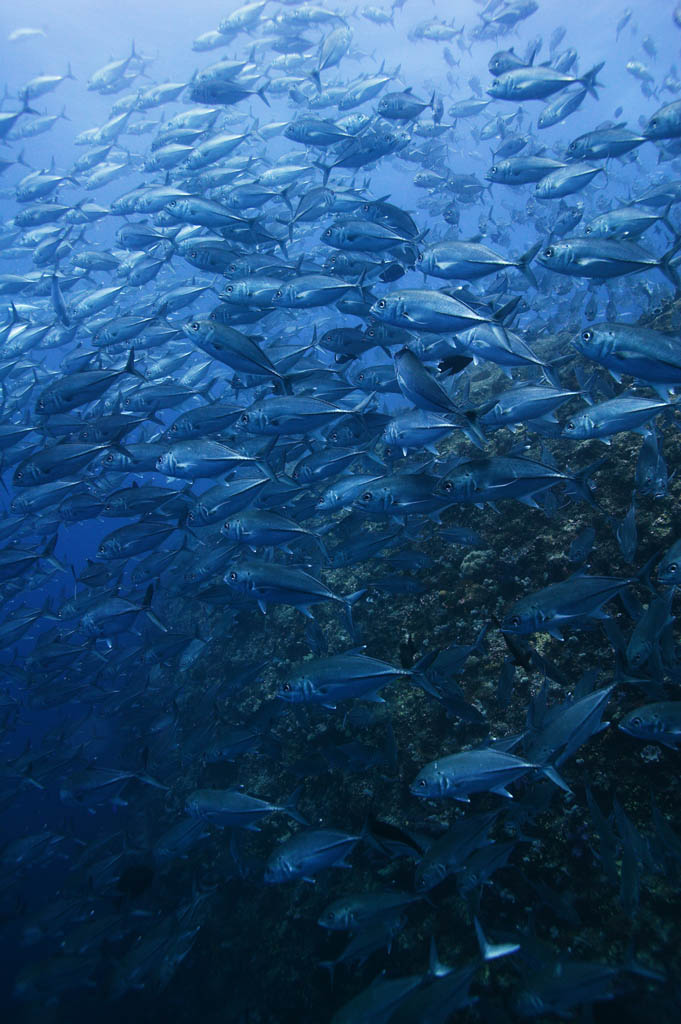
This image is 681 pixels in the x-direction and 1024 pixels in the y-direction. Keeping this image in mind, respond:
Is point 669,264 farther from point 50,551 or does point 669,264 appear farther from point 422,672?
point 50,551

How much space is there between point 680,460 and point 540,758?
305cm

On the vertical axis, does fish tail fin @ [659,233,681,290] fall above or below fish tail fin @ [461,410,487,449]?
above

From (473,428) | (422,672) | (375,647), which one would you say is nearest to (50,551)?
(375,647)

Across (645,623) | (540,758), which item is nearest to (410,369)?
(645,623)

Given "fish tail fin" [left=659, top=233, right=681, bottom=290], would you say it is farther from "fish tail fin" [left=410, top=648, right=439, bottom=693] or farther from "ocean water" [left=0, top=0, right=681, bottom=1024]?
"fish tail fin" [left=410, top=648, right=439, bottom=693]

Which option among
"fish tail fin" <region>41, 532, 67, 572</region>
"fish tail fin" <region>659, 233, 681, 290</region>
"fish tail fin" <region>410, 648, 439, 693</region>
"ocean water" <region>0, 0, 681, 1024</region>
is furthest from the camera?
"fish tail fin" <region>41, 532, 67, 572</region>

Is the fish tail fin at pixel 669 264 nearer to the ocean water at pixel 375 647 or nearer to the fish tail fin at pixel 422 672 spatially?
the ocean water at pixel 375 647

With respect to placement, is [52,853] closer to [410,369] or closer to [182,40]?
[410,369]

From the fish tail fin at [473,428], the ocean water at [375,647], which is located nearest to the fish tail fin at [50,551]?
the ocean water at [375,647]

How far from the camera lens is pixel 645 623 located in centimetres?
269

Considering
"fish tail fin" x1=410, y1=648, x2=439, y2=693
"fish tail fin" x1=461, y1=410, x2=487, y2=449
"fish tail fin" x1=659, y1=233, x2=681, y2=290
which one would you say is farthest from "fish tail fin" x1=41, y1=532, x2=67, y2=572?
"fish tail fin" x1=659, y1=233, x2=681, y2=290

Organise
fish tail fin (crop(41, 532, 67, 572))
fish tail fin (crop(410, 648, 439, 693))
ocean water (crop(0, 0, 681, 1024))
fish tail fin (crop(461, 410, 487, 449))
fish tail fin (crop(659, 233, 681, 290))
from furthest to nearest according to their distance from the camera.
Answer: fish tail fin (crop(41, 532, 67, 572))
fish tail fin (crop(659, 233, 681, 290))
fish tail fin (crop(461, 410, 487, 449))
fish tail fin (crop(410, 648, 439, 693))
ocean water (crop(0, 0, 681, 1024))

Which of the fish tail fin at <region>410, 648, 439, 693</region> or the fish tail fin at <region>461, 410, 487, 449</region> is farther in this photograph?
the fish tail fin at <region>461, 410, 487, 449</region>

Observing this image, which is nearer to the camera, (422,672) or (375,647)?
(422,672)
